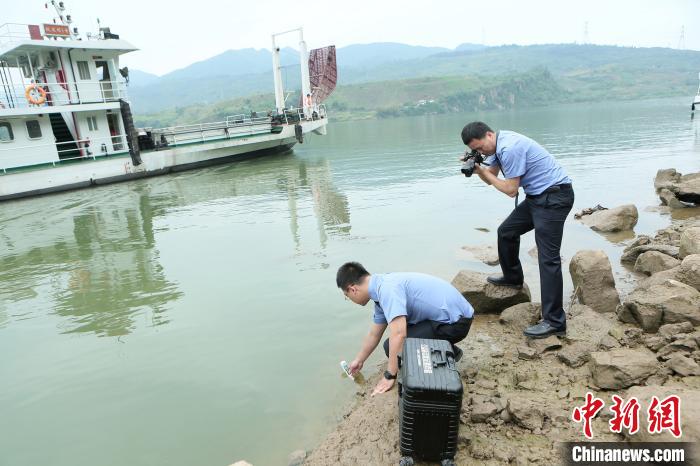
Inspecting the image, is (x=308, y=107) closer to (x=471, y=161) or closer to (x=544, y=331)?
(x=471, y=161)

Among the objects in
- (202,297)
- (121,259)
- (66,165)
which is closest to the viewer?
(202,297)

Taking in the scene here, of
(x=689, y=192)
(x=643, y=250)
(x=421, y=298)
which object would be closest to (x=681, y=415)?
(x=421, y=298)

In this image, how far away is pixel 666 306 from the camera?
14.0 ft

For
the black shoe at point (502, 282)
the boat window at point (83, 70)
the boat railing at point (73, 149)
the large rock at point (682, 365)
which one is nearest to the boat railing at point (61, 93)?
the boat window at point (83, 70)

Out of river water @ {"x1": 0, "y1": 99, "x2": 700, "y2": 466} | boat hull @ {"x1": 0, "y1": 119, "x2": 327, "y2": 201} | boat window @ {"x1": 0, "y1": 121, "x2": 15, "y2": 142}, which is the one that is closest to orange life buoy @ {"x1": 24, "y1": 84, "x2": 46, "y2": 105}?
boat window @ {"x1": 0, "y1": 121, "x2": 15, "y2": 142}

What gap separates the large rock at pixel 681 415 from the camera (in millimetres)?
2594

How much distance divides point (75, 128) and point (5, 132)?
2.72 metres

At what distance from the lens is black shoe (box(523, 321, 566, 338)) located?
181 inches

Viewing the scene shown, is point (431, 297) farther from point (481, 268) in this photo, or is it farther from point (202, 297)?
point (202, 297)

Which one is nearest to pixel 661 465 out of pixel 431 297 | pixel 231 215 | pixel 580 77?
pixel 431 297

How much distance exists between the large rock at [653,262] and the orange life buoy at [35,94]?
867 inches

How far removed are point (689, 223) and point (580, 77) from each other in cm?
17793

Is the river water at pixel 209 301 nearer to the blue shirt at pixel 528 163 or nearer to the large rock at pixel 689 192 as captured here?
the large rock at pixel 689 192

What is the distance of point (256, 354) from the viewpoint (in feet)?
18.1
